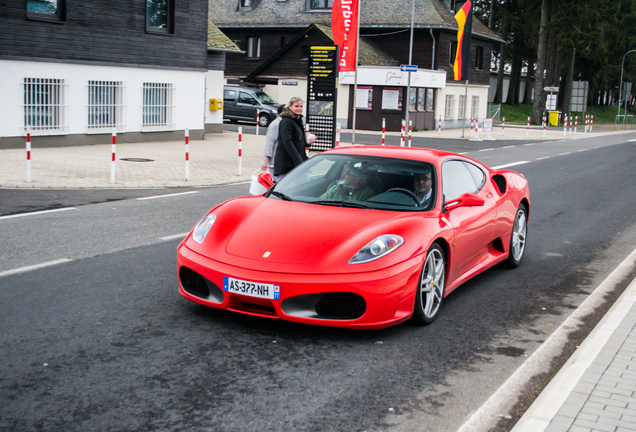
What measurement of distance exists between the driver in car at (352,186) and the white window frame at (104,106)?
58.8 ft

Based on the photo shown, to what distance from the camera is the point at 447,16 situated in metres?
46.4

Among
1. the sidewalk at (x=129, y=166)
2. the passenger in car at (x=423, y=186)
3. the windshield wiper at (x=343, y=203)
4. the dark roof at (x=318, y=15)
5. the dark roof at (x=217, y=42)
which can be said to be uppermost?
the dark roof at (x=318, y=15)

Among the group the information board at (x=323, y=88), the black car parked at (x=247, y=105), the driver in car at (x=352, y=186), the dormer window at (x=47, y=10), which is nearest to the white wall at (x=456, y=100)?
the black car parked at (x=247, y=105)

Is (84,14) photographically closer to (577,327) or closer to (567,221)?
(567,221)

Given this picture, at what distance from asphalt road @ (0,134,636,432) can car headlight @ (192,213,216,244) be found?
0.55 m

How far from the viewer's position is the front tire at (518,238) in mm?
7406

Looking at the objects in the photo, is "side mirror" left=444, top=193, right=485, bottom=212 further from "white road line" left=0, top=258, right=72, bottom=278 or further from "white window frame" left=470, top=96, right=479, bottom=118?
"white window frame" left=470, top=96, right=479, bottom=118

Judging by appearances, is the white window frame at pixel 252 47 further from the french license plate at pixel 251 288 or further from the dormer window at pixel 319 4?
the french license plate at pixel 251 288

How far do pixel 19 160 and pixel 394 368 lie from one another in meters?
14.8

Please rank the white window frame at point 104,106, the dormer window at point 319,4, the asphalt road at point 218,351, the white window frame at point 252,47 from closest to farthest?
the asphalt road at point 218,351, the white window frame at point 104,106, the dormer window at point 319,4, the white window frame at point 252,47

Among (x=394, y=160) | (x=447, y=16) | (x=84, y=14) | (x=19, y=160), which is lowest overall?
(x=19, y=160)

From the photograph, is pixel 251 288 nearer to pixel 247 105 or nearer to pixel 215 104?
pixel 215 104

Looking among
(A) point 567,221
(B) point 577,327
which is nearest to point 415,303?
(B) point 577,327

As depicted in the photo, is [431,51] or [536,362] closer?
[536,362]
